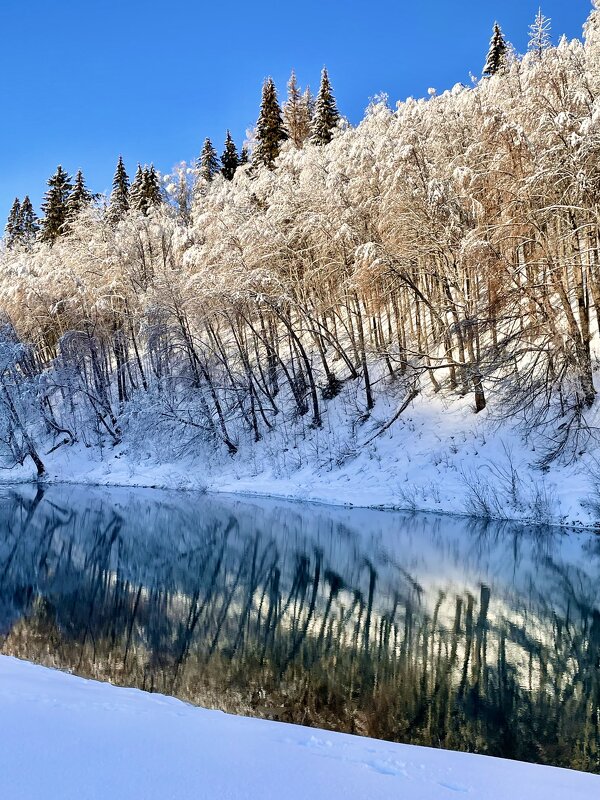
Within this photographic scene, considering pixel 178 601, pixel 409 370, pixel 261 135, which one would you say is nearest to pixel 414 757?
pixel 178 601

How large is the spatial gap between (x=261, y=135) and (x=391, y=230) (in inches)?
1214

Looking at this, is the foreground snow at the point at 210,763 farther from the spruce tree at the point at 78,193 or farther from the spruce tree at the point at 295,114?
the spruce tree at the point at 295,114

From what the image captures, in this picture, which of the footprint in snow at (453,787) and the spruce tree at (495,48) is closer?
the footprint in snow at (453,787)

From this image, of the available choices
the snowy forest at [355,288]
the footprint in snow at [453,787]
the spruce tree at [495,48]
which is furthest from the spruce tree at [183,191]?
the footprint in snow at [453,787]

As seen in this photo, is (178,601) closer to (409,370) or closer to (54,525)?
(54,525)

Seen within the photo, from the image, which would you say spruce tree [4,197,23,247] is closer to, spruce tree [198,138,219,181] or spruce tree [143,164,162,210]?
spruce tree [143,164,162,210]

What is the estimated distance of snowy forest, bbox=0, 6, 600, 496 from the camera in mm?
18172

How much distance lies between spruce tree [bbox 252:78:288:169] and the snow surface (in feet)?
89.6

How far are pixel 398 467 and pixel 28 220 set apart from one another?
51198 mm

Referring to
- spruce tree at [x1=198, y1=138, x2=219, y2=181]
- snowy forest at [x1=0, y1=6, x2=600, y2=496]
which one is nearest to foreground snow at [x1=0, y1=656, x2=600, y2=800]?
snowy forest at [x1=0, y1=6, x2=600, y2=496]

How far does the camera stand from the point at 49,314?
36062 mm

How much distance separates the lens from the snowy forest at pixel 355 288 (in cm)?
1817

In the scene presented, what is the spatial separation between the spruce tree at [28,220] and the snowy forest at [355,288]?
15882 millimetres

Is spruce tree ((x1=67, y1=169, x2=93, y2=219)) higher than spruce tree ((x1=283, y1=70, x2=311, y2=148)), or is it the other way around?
spruce tree ((x1=283, y1=70, x2=311, y2=148))
